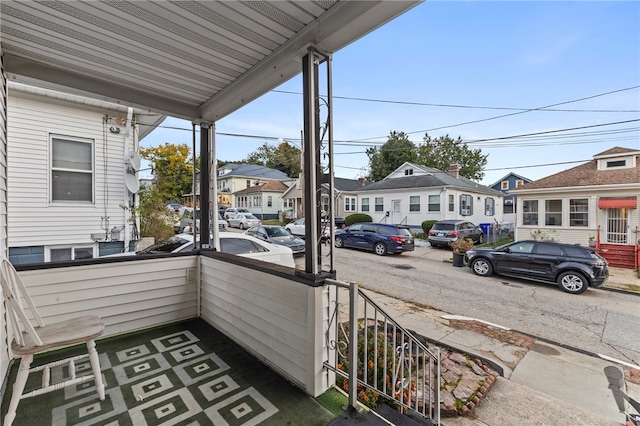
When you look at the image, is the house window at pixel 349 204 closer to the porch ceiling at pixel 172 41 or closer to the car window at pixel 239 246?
the car window at pixel 239 246

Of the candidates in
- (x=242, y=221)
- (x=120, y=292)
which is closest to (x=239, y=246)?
(x=120, y=292)

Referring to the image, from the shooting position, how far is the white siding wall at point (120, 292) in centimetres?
250

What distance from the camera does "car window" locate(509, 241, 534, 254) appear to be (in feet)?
23.1

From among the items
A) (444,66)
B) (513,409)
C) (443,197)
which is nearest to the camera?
(513,409)

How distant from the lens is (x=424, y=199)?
1498 cm

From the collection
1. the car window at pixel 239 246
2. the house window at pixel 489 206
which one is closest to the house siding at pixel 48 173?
the car window at pixel 239 246

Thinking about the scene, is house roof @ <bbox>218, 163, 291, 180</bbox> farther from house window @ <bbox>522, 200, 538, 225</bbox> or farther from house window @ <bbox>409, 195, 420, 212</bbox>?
house window @ <bbox>522, 200, 538, 225</bbox>

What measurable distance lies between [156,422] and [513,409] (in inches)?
112

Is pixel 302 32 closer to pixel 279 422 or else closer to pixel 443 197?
pixel 279 422

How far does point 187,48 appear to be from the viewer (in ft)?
6.40

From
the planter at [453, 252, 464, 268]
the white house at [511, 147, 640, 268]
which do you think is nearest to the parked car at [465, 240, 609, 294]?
the planter at [453, 252, 464, 268]

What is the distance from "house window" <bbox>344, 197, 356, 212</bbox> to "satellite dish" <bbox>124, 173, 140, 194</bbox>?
14946 mm

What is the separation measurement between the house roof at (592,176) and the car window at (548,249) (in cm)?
538

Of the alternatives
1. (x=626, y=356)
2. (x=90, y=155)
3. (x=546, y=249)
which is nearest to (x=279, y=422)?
(x=626, y=356)
